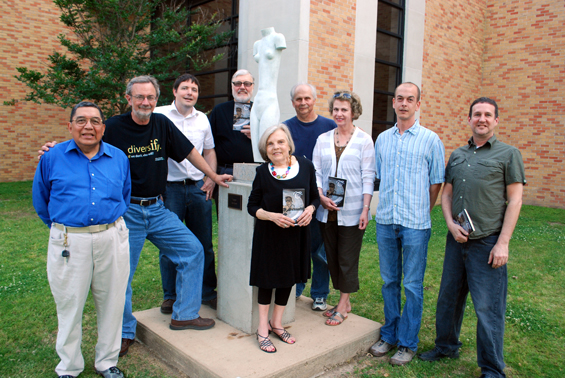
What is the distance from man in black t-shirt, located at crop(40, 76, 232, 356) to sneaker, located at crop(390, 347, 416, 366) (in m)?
1.65

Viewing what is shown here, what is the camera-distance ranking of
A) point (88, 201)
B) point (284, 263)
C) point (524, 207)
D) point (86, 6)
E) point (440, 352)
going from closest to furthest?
point (88, 201), point (284, 263), point (440, 352), point (86, 6), point (524, 207)

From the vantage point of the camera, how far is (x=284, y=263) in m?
3.29

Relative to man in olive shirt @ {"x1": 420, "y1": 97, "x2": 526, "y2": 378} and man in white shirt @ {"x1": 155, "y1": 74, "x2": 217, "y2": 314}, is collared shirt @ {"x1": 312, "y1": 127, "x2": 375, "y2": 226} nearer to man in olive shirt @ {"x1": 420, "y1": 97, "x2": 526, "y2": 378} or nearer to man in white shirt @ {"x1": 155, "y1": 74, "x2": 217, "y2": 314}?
man in olive shirt @ {"x1": 420, "y1": 97, "x2": 526, "y2": 378}

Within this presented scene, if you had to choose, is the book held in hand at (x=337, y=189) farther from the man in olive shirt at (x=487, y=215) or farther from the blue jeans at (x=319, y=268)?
the man in olive shirt at (x=487, y=215)

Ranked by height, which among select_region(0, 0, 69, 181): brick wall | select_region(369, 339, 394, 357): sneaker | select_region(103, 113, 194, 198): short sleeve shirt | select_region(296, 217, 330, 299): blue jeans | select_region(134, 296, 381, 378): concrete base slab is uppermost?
select_region(0, 0, 69, 181): brick wall

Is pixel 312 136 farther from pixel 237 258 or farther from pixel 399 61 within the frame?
pixel 399 61

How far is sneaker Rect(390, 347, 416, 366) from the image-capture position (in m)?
3.50

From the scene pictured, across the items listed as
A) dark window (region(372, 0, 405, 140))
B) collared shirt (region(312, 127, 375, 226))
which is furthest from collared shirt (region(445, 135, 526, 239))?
dark window (region(372, 0, 405, 140))

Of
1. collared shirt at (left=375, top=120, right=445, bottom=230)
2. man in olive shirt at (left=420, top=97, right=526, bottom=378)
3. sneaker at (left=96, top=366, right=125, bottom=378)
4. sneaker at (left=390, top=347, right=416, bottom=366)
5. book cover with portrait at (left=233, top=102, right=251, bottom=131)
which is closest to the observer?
man in olive shirt at (left=420, top=97, right=526, bottom=378)

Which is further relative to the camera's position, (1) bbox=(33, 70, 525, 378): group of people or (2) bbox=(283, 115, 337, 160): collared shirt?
(2) bbox=(283, 115, 337, 160): collared shirt

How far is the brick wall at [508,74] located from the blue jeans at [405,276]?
8.54 m

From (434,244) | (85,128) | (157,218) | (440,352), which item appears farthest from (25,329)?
(434,244)

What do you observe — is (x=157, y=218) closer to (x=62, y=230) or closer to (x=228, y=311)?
(x=62, y=230)

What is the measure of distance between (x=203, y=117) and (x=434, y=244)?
5307mm
